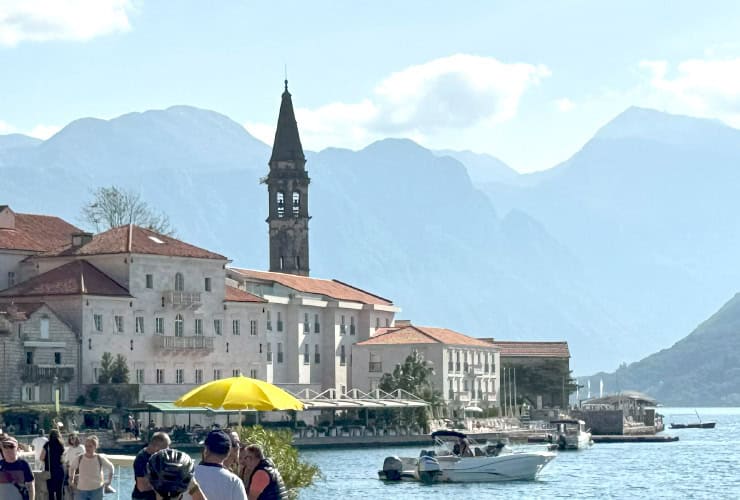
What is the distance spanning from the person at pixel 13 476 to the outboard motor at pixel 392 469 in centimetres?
4802

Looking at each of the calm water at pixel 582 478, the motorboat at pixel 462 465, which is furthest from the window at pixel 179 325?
the motorboat at pixel 462 465

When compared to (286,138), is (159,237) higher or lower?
lower

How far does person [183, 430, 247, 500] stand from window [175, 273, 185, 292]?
8862 cm

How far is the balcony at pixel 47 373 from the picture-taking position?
93.9 metres

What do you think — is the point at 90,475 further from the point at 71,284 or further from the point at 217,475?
the point at 71,284

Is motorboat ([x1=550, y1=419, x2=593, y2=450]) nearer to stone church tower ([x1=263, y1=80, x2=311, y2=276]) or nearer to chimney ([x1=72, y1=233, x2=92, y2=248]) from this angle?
chimney ([x1=72, y1=233, x2=92, y2=248])

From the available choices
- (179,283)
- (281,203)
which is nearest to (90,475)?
(179,283)

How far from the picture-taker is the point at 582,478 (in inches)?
2995

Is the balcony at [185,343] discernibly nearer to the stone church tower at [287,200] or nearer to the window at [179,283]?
the window at [179,283]

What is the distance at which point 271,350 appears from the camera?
11812 cm

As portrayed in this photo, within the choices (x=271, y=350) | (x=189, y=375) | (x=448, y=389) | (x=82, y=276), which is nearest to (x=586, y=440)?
(x=448, y=389)

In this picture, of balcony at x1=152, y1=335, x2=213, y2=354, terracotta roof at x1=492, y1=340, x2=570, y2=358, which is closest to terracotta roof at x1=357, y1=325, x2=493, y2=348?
terracotta roof at x1=492, y1=340, x2=570, y2=358

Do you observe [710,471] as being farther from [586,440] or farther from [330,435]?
[586,440]

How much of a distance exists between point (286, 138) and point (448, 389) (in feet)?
103
